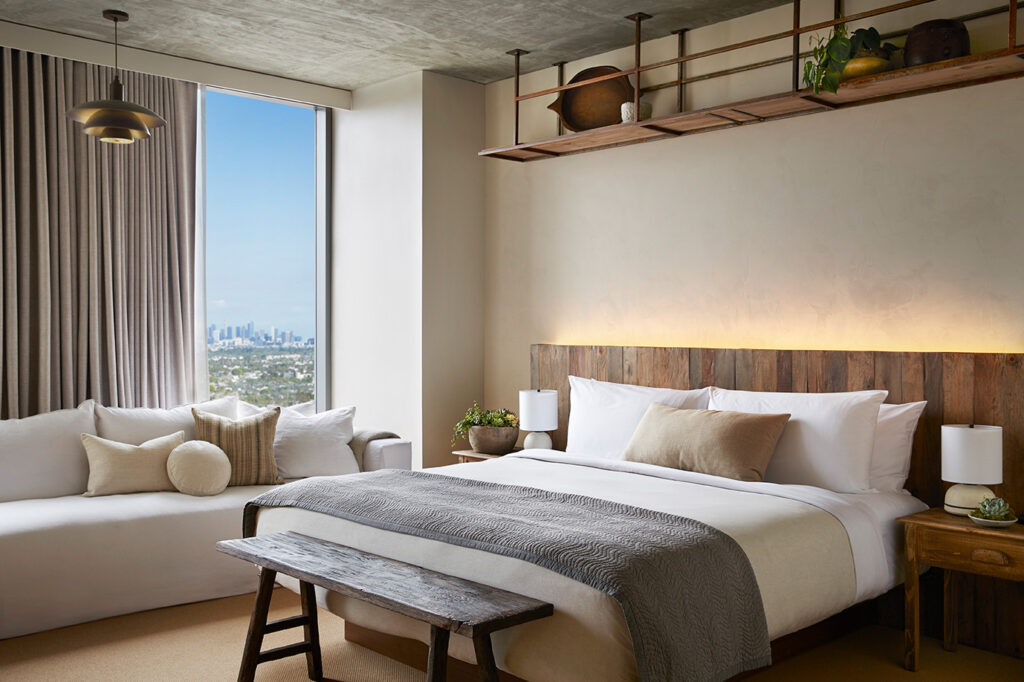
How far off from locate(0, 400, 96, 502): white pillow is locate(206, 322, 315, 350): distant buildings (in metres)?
1.11

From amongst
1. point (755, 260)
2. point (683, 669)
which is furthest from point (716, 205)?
point (683, 669)

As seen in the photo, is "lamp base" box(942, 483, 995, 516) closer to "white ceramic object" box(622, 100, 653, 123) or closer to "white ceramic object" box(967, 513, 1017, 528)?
"white ceramic object" box(967, 513, 1017, 528)

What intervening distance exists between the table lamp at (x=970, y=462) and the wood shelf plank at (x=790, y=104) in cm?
133

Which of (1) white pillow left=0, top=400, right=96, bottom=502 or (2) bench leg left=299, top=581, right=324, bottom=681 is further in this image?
(1) white pillow left=0, top=400, right=96, bottom=502

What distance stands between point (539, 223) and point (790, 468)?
228 cm

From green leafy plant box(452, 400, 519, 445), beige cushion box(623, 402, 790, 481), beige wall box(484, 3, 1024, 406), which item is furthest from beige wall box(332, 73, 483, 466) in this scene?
beige cushion box(623, 402, 790, 481)

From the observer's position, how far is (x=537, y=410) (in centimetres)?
486

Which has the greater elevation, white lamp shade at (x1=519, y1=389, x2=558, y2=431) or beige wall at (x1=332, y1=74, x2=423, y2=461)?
beige wall at (x1=332, y1=74, x2=423, y2=461)

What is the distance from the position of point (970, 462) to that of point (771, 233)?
1453 mm

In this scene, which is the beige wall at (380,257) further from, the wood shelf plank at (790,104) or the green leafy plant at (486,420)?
the wood shelf plank at (790,104)

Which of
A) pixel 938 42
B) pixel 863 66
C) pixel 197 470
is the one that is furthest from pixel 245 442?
pixel 938 42

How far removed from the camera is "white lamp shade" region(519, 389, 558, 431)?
486cm

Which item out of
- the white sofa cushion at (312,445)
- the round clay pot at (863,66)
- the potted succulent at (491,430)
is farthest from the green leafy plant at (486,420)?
the round clay pot at (863,66)

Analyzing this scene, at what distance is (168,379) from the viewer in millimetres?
5129
